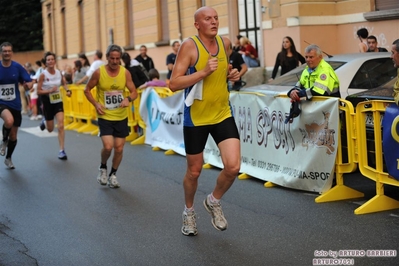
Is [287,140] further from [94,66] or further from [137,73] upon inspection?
[94,66]

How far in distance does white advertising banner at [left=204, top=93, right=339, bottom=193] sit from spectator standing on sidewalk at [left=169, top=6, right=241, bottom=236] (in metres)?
2.06

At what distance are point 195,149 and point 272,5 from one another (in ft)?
38.7

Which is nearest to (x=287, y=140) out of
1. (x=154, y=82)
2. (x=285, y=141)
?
(x=285, y=141)

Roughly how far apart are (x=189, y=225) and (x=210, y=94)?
1.26m

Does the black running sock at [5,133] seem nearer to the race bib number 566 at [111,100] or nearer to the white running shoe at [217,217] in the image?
the race bib number 566 at [111,100]

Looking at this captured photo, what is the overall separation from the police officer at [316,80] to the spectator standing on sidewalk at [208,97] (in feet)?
7.23

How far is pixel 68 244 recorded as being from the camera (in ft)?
23.4

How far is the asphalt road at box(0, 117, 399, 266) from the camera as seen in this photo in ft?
21.3

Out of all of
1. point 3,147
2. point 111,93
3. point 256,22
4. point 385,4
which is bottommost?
point 3,147

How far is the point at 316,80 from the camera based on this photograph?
9289mm

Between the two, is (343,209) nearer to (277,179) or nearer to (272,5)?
(277,179)

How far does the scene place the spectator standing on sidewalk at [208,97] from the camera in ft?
22.3

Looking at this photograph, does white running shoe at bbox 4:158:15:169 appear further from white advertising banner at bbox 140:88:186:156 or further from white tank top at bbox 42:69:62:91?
white advertising banner at bbox 140:88:186:156

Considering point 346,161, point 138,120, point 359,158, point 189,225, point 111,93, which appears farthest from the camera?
point 138,120
